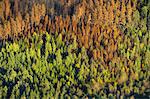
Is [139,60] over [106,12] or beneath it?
beneath

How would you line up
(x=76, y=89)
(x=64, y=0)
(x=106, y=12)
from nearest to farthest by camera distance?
(x=76, y=89)
(x=106, y=12)
(x=64, y=0)

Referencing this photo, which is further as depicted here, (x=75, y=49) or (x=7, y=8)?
(x=7, y=8)

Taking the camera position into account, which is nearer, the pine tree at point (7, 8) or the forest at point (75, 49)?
the forest at point (75, 49)

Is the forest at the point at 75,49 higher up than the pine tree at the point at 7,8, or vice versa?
the pine tree at the point at 7,8

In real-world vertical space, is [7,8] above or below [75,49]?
above

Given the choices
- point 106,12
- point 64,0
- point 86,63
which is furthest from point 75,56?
point 64,0

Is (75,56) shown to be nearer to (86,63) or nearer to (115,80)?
(86,63)

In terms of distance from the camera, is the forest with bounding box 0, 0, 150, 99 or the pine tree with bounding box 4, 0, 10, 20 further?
the pine tree with bounding box 4, 0, 10, 20

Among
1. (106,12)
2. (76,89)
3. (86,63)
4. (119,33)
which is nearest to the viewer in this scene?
(76,89)
